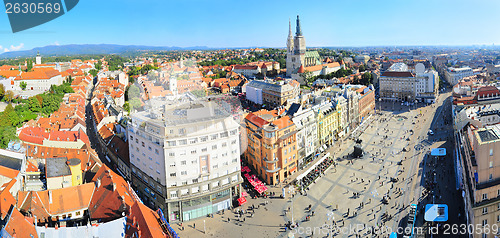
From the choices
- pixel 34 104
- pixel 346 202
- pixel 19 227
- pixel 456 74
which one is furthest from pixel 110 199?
pixel 456 74

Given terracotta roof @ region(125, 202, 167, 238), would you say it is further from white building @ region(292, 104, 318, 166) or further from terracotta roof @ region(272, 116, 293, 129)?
white building @ region(292, 104, 318, 166)

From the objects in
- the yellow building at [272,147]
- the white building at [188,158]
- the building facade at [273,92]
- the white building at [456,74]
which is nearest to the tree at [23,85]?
the building facade at [273,92]

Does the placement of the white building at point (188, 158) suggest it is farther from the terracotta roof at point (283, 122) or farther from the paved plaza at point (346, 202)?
the terracotta roof at point (283, 122)

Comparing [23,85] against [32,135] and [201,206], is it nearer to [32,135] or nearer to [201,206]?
[32,135]

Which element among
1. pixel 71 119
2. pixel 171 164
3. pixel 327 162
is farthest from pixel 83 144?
pixel 327 162

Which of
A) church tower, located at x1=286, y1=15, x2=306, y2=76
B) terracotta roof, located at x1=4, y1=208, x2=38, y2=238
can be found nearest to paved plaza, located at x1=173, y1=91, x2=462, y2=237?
terracotta roof, located at x1=4, y1=208, x2=38, y2=238

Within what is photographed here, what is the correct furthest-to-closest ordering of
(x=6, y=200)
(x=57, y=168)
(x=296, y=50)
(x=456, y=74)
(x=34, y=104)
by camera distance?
1. (x=296, y=50)
2. (x=456, y=74)
3. (x=34, y=104)
4. (x=57, y=168)
5. (x=6, y=200)

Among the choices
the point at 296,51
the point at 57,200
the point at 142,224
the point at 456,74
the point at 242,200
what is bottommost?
the point at 242,200
